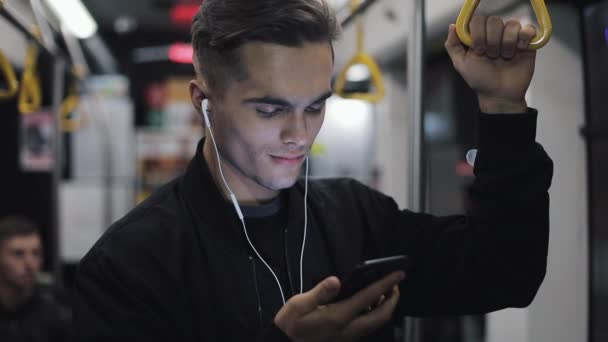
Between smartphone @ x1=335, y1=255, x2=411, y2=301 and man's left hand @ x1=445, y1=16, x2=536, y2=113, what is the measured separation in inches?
11.6

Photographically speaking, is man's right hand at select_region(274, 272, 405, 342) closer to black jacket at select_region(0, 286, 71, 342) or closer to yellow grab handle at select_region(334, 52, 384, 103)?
yellow grab handle at select_region(334, 52, 384, 103)

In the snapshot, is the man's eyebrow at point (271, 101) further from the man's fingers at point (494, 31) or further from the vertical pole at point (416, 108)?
the vertical pole at point (416, 108)

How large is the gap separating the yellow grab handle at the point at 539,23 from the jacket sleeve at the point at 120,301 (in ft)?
2.16

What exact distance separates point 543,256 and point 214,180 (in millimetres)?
642

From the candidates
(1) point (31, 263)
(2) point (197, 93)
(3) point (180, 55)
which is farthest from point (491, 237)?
(3) point (180, 55)

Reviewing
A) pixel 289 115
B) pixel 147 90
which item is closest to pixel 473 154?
pixel 289 115

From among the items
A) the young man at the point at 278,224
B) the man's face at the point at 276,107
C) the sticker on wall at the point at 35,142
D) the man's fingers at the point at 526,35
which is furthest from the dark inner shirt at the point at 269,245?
the sticker on wall at the point at 35,142

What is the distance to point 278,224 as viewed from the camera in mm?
1143

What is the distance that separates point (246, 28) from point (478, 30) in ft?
1.26

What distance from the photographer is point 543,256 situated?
99cm

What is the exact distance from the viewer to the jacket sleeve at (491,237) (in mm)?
915

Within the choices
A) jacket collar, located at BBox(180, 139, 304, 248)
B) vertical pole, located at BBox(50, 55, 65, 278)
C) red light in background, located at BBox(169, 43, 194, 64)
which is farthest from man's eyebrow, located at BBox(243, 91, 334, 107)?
red light in background, located at BBox(169, 43, 194, 64)

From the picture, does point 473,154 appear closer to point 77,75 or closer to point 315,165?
point 77,75

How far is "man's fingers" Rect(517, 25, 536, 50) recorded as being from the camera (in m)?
0.84
